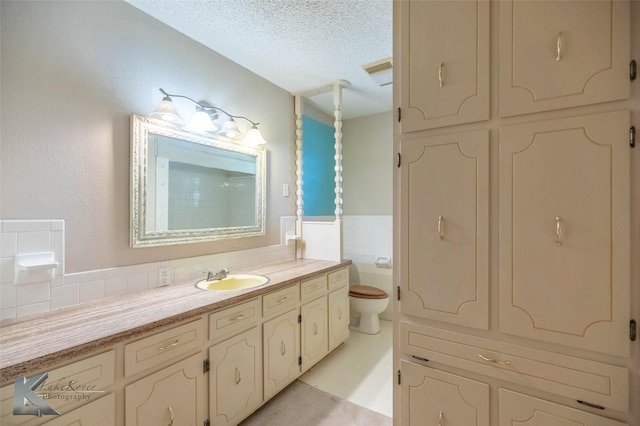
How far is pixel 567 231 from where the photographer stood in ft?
3.03

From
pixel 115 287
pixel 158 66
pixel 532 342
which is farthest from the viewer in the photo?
pixel 158 66

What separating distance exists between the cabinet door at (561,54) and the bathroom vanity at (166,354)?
1644mm

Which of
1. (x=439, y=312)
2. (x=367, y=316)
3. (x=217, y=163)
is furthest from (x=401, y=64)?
(x=367, y=316)

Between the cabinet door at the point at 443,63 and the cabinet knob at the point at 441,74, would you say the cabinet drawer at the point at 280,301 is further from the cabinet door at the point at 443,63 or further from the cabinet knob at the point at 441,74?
the cabinet knob at the point at 441,74

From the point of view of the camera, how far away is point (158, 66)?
1.79m

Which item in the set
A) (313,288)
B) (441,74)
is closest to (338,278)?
(313,288)

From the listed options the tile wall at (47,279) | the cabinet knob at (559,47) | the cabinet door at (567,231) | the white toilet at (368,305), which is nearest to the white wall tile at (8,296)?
the tile wall at (47,279)

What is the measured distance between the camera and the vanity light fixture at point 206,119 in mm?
1670

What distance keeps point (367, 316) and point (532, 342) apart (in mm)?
2202

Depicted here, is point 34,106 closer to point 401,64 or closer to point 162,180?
point 162,180

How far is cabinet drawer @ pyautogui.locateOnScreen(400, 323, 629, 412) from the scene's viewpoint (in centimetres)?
88

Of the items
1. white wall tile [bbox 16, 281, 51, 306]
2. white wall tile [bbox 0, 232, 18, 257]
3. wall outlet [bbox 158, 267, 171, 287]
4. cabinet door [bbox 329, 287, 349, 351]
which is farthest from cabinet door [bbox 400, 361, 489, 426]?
white wall tile [bbox 0, 232, 18, 257]

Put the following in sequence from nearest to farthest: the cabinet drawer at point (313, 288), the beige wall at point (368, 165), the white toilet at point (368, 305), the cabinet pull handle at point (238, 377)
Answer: the cabinet pull handle at point (238, 377) < the cabinet drawer at point (313, 288) < the white toilet at point (368, 305) < the beige wall at point (368, 165)

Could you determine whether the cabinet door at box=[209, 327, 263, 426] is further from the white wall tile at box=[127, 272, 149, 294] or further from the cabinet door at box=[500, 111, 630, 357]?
the cabinet door at box=[500, 111, 630, 357]
